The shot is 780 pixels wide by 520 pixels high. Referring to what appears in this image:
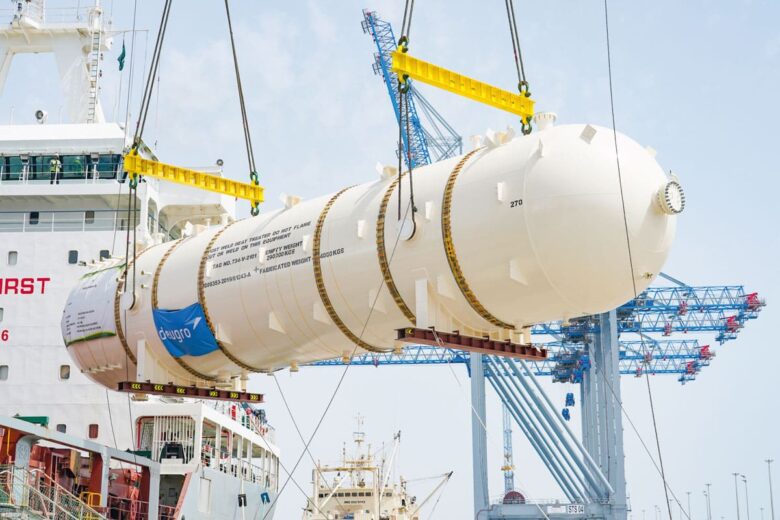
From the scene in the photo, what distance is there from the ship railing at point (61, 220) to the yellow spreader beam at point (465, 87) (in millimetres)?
17446

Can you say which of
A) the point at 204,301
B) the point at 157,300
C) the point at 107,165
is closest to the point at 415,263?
the point at 204,301

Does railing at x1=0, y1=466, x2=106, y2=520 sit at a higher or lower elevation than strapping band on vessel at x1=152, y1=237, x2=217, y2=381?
lower

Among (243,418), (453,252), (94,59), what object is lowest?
(243,418)

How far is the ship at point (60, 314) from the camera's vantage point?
23.3 m

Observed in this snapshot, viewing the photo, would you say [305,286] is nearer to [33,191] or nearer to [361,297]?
[361,297]

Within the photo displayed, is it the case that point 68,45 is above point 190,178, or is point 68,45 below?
above

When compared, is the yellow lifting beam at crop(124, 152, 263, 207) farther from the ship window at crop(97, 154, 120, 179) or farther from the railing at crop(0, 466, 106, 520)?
the ship window at crop(97, 154, 120, 179)

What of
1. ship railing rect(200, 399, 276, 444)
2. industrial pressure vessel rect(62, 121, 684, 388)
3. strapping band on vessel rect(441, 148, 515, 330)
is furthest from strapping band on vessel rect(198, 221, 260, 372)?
ship railing rect(200, 399, 276, 444)

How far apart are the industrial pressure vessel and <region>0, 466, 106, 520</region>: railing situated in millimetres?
2913

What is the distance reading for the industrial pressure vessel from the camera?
1222 cm

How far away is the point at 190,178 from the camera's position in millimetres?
18344

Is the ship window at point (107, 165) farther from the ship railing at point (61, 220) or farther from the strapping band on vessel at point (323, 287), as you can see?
the strapping band on vessel at point (323, 287)

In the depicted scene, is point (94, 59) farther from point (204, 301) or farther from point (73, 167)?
point (204, 301)

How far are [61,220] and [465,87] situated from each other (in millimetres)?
18908
